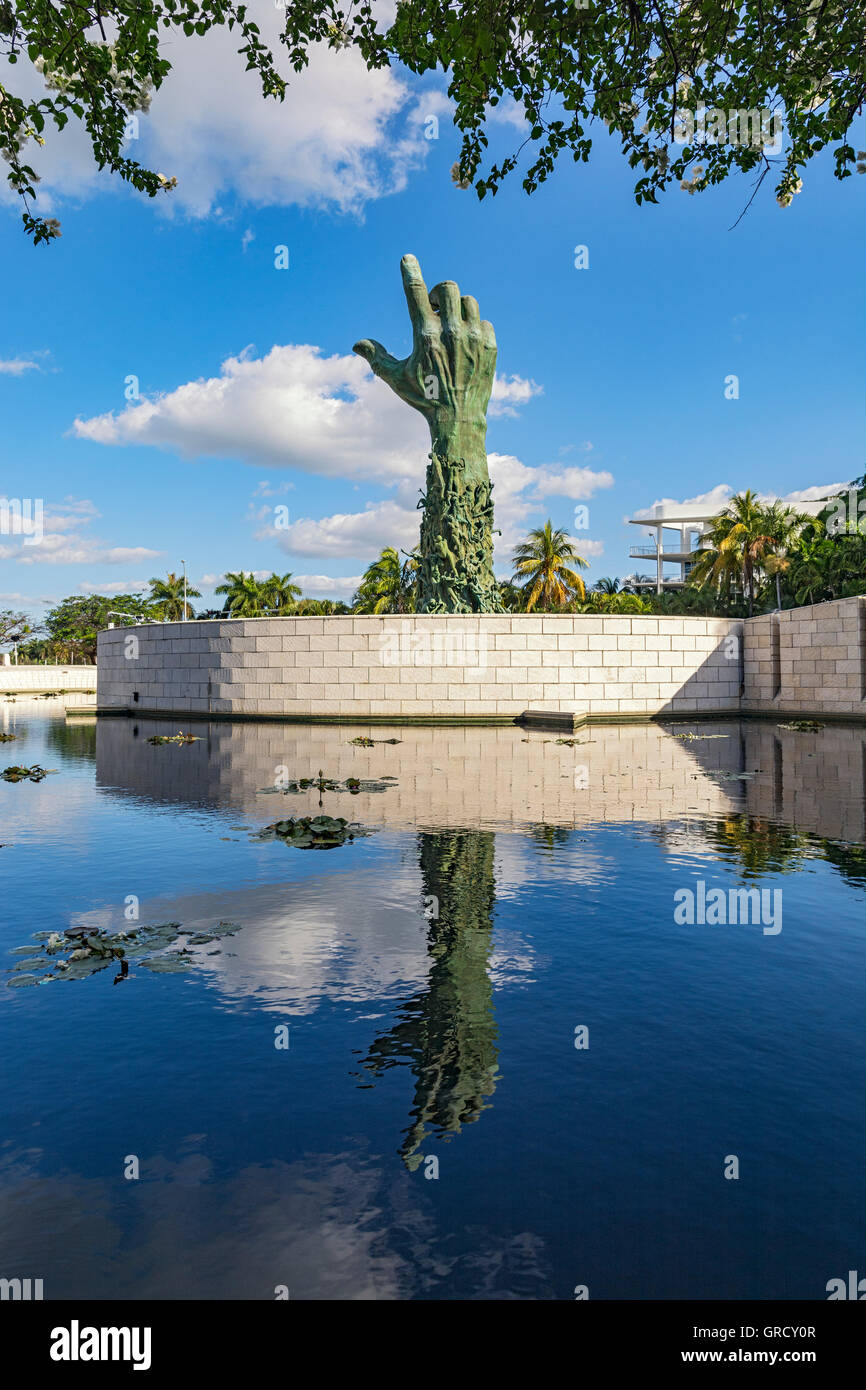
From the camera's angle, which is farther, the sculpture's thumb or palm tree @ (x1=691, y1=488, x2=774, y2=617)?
palm tree @ (x1=691, y1=488, x2=774, y2=617)

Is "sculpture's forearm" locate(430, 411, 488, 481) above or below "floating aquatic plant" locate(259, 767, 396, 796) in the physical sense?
above

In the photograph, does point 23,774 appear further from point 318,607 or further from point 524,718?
point 318,607

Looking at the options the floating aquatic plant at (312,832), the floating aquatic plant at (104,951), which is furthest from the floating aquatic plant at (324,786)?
the floating aquatic plant at (104,951)

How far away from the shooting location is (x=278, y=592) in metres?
67.4

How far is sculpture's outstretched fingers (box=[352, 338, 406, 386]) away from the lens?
30938 mm

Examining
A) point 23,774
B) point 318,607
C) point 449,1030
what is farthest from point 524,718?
point 318,607

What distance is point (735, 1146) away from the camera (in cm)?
341

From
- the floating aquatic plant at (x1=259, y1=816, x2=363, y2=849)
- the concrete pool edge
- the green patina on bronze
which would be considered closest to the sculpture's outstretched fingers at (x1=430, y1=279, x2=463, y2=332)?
the green patina on bronze

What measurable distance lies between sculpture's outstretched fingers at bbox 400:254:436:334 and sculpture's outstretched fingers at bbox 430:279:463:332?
374 millimetres

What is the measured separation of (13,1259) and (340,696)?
23.7 meters

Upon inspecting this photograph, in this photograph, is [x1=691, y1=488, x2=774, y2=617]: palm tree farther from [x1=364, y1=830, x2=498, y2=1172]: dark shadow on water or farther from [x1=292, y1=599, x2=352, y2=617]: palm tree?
[x1=364, y1=830, x2=498, y2=1172]: dark shadow on water

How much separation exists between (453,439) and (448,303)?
489 cm

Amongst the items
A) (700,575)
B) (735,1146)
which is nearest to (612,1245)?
(735,1146)

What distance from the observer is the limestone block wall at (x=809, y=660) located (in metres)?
25.6
